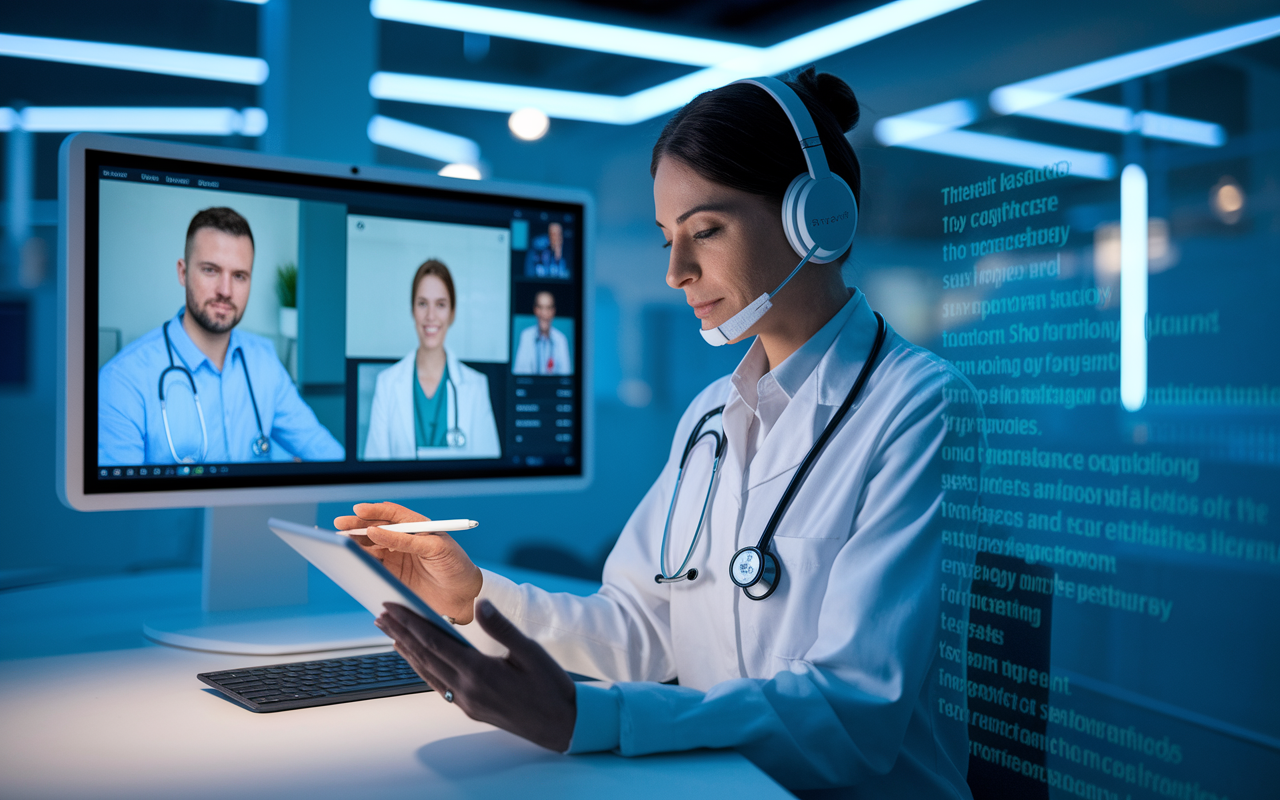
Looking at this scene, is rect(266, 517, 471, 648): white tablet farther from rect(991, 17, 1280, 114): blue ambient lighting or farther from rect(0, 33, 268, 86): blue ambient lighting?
rect(0, 33, 268, 86): blue ambient lighting

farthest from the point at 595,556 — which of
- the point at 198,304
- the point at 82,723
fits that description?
the point at 82,723

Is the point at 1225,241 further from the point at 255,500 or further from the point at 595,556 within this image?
the point at 595,556

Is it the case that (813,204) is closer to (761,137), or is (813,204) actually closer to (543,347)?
(761,137)

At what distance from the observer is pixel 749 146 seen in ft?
3.56

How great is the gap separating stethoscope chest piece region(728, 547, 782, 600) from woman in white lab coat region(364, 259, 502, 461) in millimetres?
607

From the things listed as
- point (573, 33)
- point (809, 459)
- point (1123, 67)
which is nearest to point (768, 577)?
point (809, 459)

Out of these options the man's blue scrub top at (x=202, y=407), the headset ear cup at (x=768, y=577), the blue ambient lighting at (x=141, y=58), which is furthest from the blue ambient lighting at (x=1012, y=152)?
the blue ambient lighting at (x=141, y=58)

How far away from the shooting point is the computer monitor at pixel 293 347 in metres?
1.17

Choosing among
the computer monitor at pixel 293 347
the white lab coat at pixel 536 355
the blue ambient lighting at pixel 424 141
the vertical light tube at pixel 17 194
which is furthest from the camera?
the blue ambient lighting at pixel 424 141

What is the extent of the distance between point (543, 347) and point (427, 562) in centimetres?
51

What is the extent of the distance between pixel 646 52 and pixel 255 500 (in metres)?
2.05

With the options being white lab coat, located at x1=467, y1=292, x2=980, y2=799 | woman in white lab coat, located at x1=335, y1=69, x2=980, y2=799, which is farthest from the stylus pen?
white lab coat, located at x1=467, y1=292, x2=980, y2=799

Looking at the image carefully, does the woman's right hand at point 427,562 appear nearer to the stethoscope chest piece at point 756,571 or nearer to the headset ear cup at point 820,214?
the stethoscope chest piece at point 756,571

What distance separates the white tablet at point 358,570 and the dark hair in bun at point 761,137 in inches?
25.3
